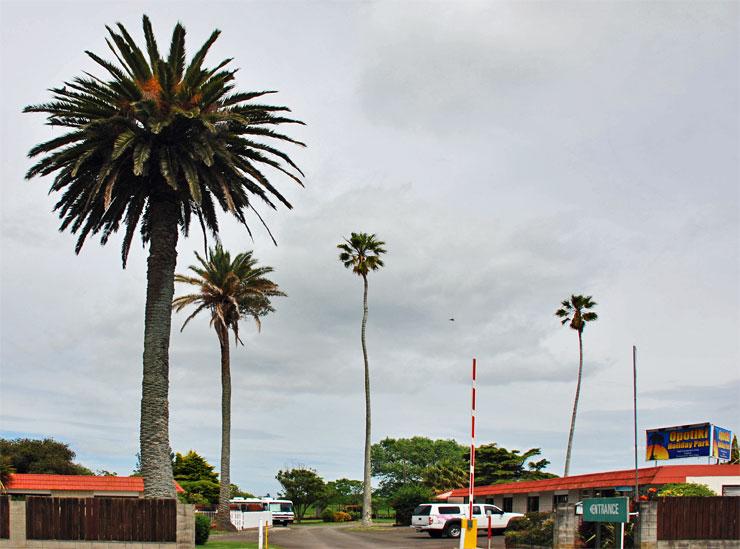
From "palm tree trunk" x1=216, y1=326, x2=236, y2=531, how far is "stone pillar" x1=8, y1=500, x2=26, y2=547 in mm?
29086

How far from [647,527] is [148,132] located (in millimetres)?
22695

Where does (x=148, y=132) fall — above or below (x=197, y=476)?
above

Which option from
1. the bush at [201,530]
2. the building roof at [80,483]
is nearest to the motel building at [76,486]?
the building roof at [80,483]

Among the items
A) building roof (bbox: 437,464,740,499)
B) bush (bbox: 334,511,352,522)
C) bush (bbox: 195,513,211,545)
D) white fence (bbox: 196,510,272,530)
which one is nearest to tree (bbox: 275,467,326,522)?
bush (bbox: 334,511,352,522)

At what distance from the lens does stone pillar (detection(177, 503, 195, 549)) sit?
26.9 m

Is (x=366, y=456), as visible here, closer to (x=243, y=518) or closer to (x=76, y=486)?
(x=243, y=518)

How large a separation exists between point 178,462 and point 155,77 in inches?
2360

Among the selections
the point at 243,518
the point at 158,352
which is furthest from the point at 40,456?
the point at 158,352

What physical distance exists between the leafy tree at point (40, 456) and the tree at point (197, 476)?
1066cm

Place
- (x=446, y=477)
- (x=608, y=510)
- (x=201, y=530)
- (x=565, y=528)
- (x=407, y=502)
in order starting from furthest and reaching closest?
(x=446, y=477) → (x=407, y=502) → (x=201, y=530) → (x=565, y=528) → (x=608, y=510)

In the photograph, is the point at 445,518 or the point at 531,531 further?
the point at 445,518

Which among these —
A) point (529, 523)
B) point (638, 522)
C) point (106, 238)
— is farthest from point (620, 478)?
point (106, 238)

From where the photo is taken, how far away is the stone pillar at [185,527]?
2691cm

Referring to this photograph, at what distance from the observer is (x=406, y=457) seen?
13288 cm
